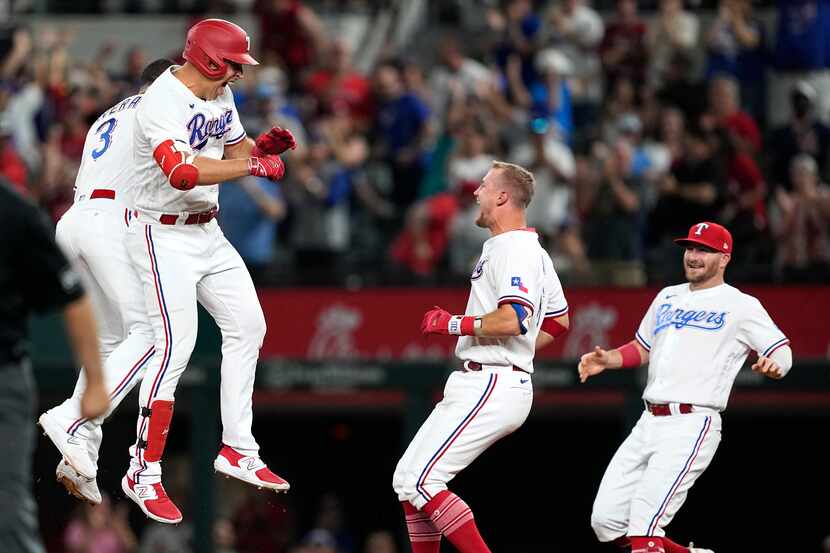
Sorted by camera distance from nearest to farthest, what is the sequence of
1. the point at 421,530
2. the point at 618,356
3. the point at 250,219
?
the point at 421,530 < the point at 618,356 < the point at 250,219

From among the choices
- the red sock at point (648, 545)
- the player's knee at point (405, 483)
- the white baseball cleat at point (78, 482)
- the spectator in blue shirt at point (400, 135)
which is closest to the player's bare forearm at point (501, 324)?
the player's knee at point (405, 483)

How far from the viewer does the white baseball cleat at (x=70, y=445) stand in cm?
820

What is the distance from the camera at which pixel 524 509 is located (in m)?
15.8

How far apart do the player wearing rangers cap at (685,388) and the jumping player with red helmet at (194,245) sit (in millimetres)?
1746

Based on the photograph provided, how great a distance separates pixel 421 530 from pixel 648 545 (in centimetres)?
112

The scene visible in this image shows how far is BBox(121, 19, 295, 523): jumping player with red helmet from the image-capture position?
783 centimetres

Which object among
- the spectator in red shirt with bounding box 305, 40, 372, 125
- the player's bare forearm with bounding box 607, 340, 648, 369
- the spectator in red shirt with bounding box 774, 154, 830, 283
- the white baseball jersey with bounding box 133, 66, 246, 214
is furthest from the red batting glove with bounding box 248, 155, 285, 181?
the spectator in red shirt with bounding box 305, 40, 372, 125

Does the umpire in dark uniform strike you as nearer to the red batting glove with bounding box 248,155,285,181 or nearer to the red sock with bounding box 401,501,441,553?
the red batting glove with bounding box 248,155,285,181

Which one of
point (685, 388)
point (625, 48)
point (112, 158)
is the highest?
point (625, 48)

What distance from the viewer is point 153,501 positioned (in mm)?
8086

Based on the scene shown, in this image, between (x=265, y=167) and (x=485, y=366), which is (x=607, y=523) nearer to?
(x=485, y=366)

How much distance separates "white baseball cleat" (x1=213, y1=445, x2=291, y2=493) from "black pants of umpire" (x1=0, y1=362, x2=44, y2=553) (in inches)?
93.0

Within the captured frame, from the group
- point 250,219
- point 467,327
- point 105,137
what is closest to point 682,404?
point 467,327

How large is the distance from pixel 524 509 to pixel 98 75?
576cm
